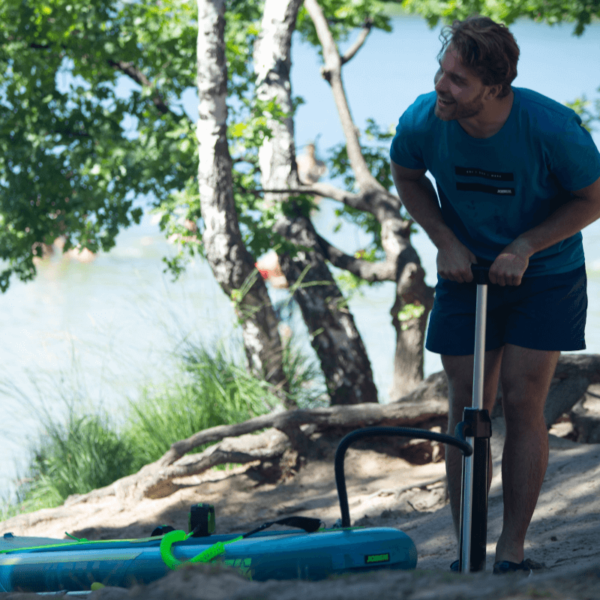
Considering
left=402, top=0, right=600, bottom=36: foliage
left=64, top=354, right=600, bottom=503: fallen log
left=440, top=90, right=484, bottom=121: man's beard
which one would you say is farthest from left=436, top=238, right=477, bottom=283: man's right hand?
left=402, top=0, right=600, bottom=36: foliage

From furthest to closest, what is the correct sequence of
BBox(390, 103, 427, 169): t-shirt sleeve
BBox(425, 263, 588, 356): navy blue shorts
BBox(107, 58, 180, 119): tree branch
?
1. BBox(107, 58, 180, 119): tree branch
2. BBox(390, 103, 427, 169): t-shirt sleeve
3. BBox(425, 263, 588, 356): navy blue shorts

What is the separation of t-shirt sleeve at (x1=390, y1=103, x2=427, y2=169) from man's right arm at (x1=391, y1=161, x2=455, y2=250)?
27 mm

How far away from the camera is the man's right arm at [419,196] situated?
2.24m

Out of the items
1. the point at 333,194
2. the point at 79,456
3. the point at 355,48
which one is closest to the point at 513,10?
the point at 355,48

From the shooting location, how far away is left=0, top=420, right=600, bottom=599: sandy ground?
2.58 metres

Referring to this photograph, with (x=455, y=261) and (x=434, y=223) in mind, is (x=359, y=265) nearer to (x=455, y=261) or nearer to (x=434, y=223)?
(x=434, y=223)

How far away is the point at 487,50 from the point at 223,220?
12.2ft

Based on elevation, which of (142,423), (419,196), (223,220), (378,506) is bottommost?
(378,506)

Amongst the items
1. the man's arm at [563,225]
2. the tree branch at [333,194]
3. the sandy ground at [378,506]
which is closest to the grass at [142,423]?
the sandy ground at [378,506]

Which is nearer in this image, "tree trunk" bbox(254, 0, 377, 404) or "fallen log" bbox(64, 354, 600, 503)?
"fallen log" bbox(64, 354, 600, 503)

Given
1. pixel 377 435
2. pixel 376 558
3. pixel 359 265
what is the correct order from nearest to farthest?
pixel 377 435 < pixel 376 558 < pixel 359 265

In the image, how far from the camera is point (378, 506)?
11.8 feet

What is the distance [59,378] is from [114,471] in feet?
3.32

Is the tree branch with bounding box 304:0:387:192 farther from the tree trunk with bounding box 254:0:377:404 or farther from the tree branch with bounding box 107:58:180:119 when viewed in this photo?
the tree branch with bounding box 107:58:180:119
